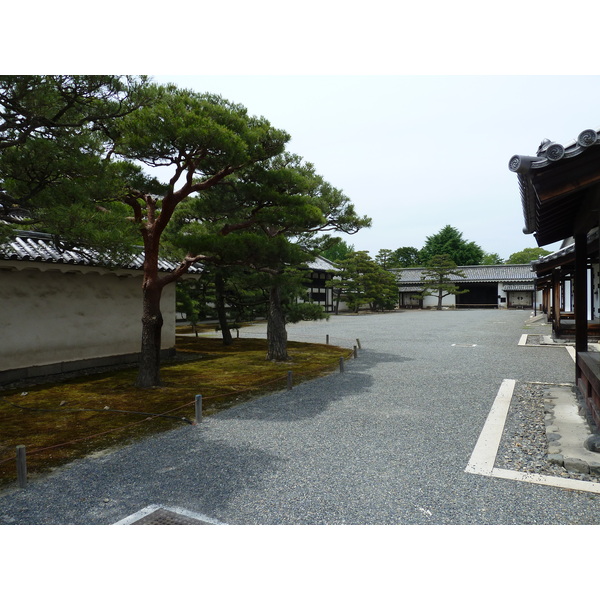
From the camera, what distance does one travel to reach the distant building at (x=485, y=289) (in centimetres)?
4453

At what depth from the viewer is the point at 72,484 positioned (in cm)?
430

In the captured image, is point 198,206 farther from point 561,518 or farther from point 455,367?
point 561,518

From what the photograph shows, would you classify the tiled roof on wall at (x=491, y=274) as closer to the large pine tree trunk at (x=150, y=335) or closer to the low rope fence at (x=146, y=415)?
the low rope fence at (x=146, y=415)

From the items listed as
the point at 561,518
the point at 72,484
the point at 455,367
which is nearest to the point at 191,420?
the point at 72,484

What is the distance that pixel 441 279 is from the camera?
45875mm

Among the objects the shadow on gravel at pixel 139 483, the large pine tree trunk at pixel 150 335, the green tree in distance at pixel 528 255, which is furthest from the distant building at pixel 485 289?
the shadow on gravel at pixel 139 483

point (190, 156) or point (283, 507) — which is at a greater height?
point (190, 156)

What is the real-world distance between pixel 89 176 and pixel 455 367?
Answer: 9.38m

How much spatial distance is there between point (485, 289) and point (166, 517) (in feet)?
160

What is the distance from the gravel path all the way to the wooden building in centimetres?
129

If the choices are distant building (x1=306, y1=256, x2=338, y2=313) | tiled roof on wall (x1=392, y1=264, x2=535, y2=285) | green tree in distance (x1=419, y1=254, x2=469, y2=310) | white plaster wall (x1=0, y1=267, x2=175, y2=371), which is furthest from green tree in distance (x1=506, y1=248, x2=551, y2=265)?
white plaster wall (x1=0, y1=267, x2=175, y2=371)

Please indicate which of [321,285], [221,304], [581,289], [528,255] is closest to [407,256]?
[528,255]

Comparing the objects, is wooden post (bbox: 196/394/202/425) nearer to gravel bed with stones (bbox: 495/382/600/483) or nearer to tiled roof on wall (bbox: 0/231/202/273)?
tiled roof on wall (bbox: 0/231/202/273)

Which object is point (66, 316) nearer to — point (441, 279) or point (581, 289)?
point (581, 289)
